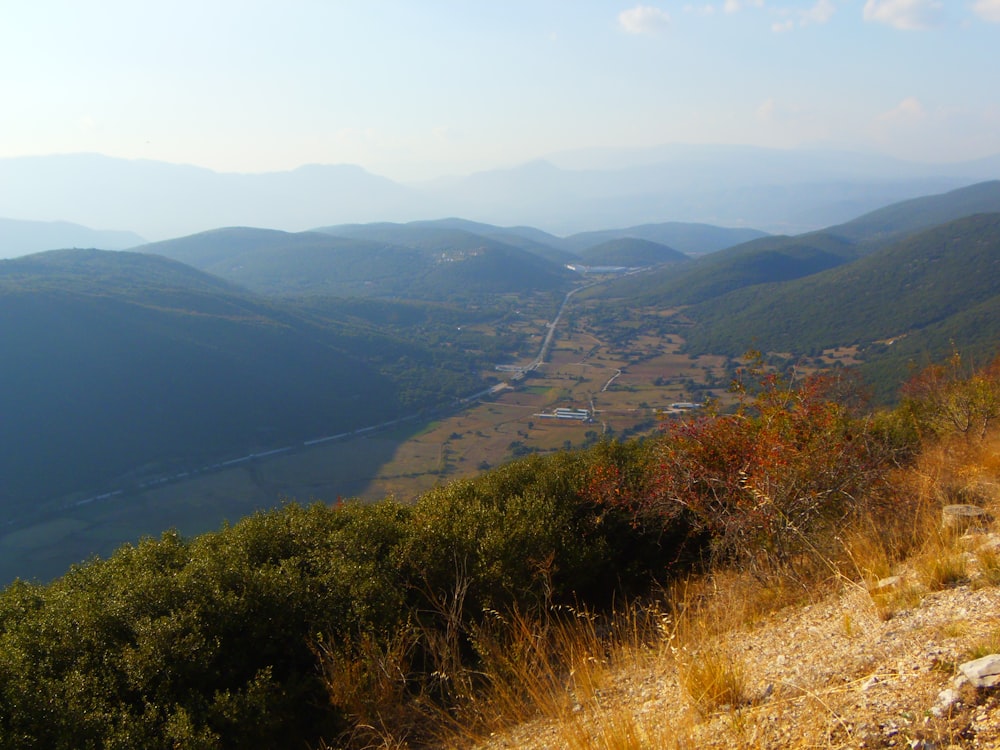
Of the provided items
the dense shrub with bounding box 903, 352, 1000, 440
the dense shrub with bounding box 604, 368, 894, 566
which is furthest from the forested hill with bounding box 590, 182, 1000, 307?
the dense shrub with bounding box 604, 368, 894, 566

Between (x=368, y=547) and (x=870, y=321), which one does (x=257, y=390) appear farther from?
(x=870, y=321)

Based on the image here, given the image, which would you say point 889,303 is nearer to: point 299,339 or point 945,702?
point 299,339

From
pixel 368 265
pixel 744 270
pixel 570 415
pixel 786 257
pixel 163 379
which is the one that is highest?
pixel 368 265

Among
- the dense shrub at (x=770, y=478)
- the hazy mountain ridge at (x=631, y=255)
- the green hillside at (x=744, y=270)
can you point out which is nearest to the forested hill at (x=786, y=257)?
the green hillside at (x=744, y=270)

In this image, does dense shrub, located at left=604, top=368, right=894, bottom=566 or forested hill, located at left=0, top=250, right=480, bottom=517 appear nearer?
dense shrub, located at left=604, top=368, right=894, bottom=566

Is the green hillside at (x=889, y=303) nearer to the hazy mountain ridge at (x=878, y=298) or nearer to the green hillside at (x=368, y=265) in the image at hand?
the hazy mountain ridge at (x=878, y=298)

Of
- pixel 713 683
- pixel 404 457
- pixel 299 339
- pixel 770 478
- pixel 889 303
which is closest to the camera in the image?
pixel 713 683

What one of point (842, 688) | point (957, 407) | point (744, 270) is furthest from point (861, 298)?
point (842, 688)

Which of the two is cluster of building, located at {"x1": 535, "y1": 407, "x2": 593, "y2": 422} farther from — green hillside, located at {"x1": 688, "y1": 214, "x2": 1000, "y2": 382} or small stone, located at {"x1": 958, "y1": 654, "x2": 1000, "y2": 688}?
small stone, located at {"x1": 958, "y1": 654, "x2": 1000, "y2": 688}
